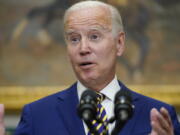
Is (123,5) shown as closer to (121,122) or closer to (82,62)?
(82,62)

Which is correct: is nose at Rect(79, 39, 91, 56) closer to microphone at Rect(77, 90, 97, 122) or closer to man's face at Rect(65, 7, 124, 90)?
man's face at Rect(65, 7, 124, 90)

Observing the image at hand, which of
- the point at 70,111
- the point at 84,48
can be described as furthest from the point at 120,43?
the point at 70,111

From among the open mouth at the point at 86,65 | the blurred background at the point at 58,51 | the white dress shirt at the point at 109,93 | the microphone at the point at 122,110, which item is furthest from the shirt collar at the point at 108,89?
the blurred background at the point at 58,51

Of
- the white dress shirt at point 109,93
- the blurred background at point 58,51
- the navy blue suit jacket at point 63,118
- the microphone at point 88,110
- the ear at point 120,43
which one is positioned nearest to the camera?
the microphone at point 88,110

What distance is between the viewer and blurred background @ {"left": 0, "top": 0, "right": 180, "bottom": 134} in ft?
20.4

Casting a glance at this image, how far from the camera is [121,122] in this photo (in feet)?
8.00

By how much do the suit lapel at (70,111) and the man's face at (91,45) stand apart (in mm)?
128

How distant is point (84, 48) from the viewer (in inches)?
131

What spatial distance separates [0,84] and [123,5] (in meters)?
1.77

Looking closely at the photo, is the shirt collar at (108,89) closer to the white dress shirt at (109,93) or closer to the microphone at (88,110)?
the white dress shirt at (109,93)

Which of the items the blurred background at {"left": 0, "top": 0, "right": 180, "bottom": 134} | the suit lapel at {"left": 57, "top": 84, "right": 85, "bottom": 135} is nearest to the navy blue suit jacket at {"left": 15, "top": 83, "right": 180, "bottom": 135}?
the suit lapel at {"left": 57, "top": 84, "right": 85, "bottom": 135}

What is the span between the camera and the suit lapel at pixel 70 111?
3287mm


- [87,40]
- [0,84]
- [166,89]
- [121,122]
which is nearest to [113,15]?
[87,40]

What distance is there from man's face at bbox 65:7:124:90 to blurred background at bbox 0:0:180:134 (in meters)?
2.72
